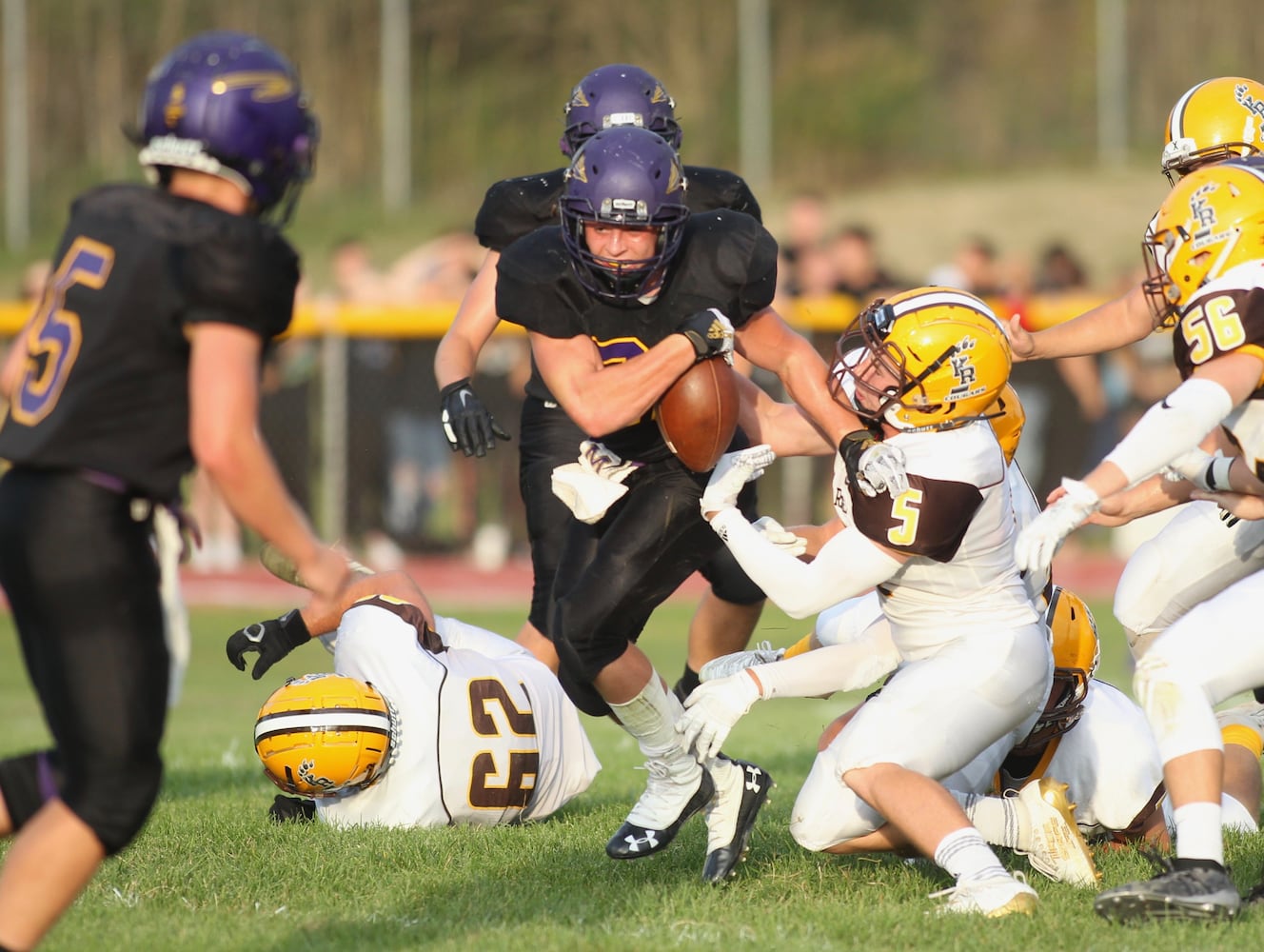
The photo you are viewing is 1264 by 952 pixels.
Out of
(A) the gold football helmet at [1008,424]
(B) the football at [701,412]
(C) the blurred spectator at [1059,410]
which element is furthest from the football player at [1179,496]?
(C) the blurred spectator at [1059,410]

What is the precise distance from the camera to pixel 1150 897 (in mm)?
3613

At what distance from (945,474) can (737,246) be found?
0.96 metres

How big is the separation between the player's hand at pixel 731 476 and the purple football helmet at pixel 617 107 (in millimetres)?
1291

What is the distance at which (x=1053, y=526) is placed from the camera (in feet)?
11.7

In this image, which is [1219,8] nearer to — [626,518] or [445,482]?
[445,482]

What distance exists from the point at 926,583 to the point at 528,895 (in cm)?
122

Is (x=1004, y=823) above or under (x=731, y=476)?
under

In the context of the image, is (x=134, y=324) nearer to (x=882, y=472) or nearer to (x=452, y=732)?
(x=882, y=472)

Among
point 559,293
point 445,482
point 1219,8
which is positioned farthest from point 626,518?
point 1219,8

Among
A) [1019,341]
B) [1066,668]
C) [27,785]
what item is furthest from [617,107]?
[27,785]

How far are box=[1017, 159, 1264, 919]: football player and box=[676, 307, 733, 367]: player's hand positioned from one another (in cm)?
97

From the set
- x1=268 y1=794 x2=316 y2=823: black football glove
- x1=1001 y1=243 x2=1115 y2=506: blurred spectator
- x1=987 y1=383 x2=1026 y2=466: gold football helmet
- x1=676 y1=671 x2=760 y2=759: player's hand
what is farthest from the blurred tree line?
x1=676 y1=671 x2=760 y2=759: player's hand

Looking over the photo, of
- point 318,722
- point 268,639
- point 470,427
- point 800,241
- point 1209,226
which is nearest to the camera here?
point 1209,226

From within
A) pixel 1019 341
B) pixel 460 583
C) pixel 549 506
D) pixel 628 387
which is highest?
pixel 1019 341
